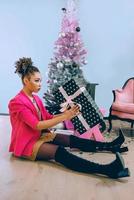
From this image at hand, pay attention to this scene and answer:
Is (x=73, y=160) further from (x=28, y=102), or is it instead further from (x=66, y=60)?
(x=66, y=60)

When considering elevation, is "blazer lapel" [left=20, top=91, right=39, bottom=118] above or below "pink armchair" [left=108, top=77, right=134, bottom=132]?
above

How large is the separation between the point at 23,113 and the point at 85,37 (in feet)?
10.2

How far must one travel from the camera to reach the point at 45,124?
9.52 ft

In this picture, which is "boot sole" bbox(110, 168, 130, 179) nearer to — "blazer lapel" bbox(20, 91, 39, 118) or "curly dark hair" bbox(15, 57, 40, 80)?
"blazer lapel" bbox(20, 91, 39, 118)

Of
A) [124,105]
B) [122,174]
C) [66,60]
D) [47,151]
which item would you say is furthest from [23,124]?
[66,60]

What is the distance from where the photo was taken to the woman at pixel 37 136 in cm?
276

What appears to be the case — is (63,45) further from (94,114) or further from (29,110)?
(29,110)

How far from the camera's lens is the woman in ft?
9.05

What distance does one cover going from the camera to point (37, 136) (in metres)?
3.11

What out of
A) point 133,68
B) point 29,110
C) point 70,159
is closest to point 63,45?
point 133,68

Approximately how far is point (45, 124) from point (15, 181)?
1.83 ft

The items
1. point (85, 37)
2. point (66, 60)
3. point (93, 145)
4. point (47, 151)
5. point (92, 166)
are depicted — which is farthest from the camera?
point (85, 37)

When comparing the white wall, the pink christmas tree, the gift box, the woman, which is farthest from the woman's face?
the white wall

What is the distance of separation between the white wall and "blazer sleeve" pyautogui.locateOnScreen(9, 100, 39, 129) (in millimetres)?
2880
